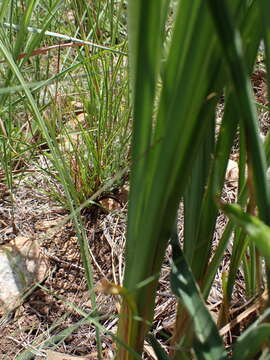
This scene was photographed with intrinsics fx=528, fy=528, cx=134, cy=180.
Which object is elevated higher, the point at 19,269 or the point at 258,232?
the point at 258,232

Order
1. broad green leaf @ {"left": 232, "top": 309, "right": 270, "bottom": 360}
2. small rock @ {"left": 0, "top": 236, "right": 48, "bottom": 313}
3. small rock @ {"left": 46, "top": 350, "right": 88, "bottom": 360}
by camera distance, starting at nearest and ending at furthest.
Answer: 1. broad green leaf @ {"left": 232, "top": 309, "right": 270, "bottom": 360}
2. small rock @ {"left": 46, "top": 350, "right": 88, "bottom": 360}
3. small rock @ {"left": 0, "top": 236, "right": 48, "bottom": 313}

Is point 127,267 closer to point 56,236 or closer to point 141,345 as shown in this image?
point 141,345

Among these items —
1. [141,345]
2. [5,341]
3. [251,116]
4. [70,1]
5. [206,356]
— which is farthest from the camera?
[70,1]

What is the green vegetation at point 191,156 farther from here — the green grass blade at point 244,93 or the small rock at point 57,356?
the small rock at point 57,356

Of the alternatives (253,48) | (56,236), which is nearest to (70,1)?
(56,236)

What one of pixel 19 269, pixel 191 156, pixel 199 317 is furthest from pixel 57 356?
pixel 191 156

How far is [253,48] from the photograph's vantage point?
1.49 ft

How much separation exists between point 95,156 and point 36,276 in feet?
0.95

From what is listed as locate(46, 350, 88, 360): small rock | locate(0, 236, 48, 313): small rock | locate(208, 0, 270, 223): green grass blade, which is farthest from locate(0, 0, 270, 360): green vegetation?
locate(0, 236, 48, 313): small rock

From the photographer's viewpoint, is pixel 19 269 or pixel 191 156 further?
pixel 19 269

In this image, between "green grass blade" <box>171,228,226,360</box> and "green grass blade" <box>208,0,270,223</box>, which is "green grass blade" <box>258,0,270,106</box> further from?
"green grass blade" <box>171,228,226,360</box>

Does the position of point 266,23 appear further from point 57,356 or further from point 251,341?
point 57,356

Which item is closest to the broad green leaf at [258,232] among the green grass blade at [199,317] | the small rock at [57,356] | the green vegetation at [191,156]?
the green vegetation at [191,156]

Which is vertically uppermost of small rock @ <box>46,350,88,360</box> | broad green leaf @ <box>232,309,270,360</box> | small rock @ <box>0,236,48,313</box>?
broad green leaf @ <box>232,309,270,360</box>
